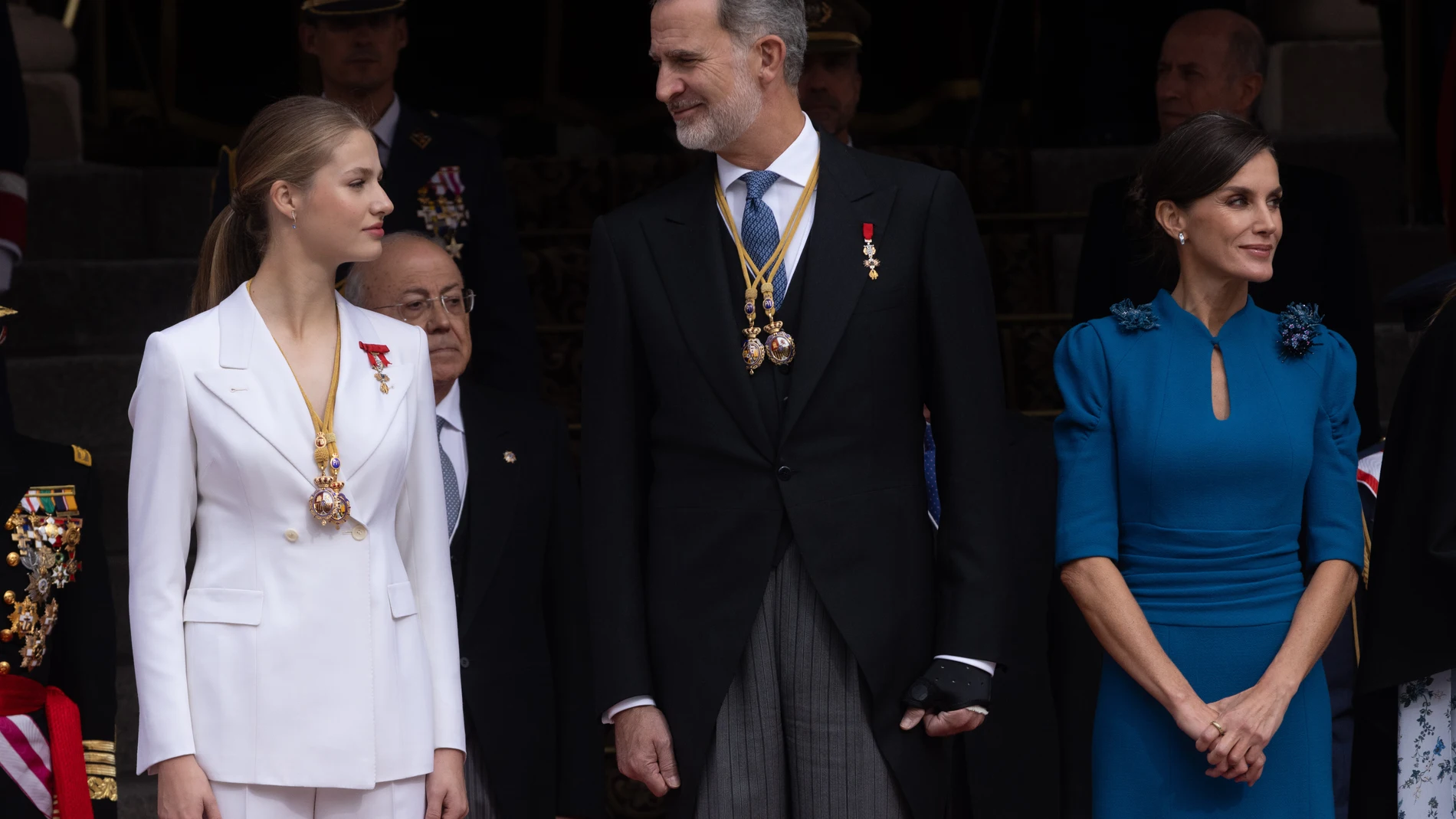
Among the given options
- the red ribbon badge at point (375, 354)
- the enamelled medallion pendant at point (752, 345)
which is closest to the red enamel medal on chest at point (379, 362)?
the red ribbon badge at point (375, 354)

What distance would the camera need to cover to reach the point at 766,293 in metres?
2.48

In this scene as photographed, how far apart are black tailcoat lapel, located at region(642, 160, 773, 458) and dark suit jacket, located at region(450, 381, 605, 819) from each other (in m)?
0.63

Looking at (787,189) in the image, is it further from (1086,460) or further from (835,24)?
(835,24)

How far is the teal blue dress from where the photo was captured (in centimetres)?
261

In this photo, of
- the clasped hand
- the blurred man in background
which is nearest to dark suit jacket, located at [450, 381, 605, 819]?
the clasped hand

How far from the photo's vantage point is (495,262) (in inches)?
155

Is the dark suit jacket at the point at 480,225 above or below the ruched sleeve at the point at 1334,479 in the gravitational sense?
above

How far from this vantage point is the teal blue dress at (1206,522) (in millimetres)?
2613

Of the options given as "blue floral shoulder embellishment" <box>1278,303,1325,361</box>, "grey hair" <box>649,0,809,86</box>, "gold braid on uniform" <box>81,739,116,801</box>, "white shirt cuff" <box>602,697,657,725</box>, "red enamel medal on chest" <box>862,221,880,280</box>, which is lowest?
"gold braid on uniform" <box>81,739,116,801</box>

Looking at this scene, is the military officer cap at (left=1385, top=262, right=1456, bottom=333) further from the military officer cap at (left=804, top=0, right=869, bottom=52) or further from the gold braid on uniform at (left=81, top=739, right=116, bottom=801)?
the gold braid on uniform at (left=81, top=739, right=116, bottom=801)

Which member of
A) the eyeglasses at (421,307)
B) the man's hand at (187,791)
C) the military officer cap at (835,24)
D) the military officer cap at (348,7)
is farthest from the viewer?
the military officer cap at (835,24)

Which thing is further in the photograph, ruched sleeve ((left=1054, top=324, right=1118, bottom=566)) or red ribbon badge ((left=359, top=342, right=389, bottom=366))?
ruched sleeve ((left=1054, top=324, right=1118, bottom=566))

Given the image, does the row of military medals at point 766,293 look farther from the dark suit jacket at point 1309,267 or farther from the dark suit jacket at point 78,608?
the dark suit jacket at point 1309,267

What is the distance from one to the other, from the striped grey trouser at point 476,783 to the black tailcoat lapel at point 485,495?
0.60 ft
